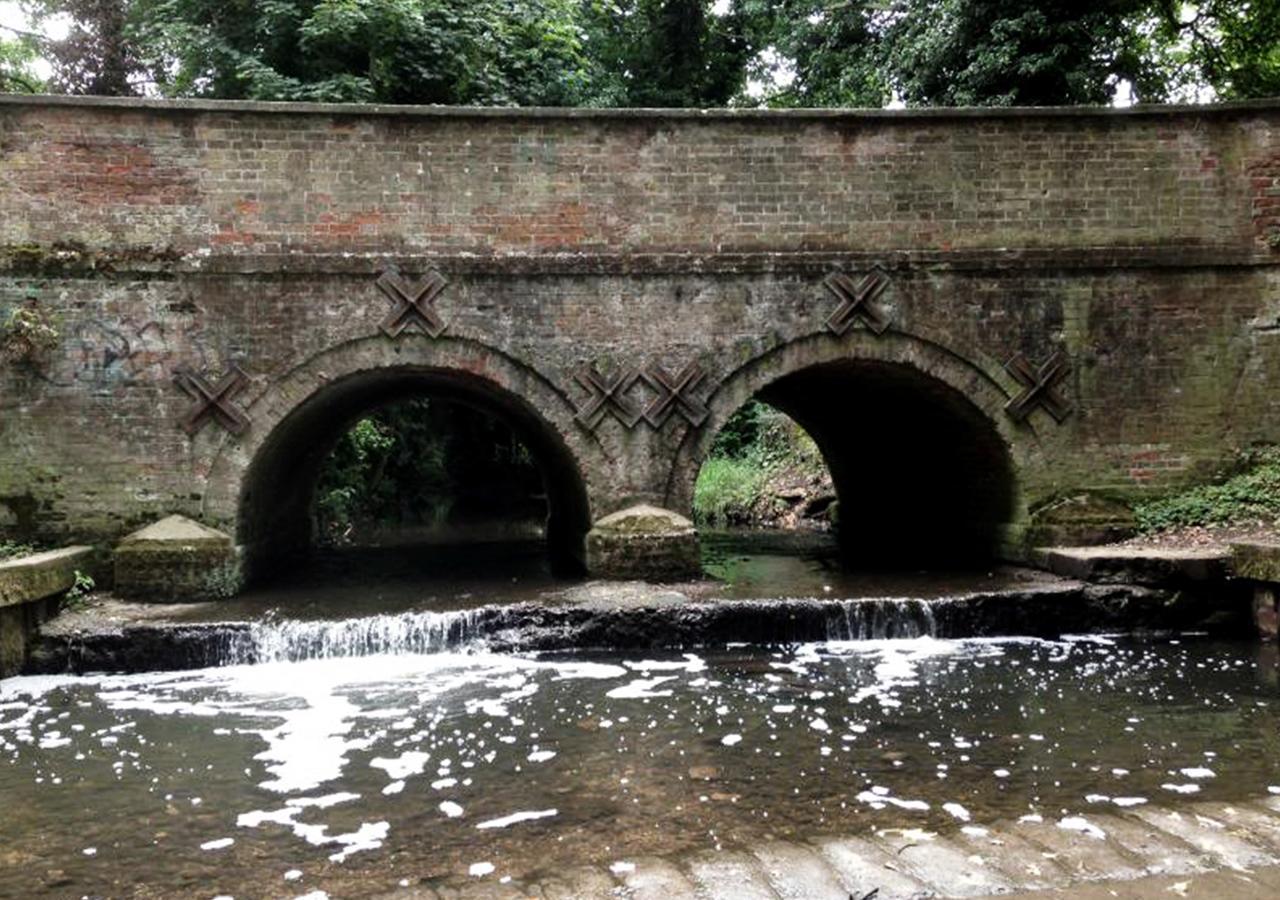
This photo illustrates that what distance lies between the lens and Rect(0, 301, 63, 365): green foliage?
32.4ft

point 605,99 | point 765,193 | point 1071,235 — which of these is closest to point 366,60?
point 605,99

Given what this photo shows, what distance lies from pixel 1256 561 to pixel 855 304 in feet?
14.6

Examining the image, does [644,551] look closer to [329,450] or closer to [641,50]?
[329,450]

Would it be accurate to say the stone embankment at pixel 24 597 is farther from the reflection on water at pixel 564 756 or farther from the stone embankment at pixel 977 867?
the stone embankment at pixel 977 867

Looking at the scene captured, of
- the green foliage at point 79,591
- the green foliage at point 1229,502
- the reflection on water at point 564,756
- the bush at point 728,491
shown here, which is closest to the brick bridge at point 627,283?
the green foliage at point 1229,502

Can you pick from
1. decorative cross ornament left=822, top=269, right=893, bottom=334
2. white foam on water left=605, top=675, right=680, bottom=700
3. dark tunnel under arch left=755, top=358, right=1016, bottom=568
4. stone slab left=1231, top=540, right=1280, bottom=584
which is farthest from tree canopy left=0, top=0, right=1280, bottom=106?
white foam on water left=605, top=675, right=680, bottom=700

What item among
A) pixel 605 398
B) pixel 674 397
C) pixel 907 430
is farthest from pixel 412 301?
pixel 907 430

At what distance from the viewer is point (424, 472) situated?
2519 cm

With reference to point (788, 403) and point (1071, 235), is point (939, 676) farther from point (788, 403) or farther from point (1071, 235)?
point (788, 403)

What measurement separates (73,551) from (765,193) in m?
7.81

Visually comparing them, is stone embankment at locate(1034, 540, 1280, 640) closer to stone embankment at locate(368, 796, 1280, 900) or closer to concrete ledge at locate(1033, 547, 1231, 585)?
concrete ledge at locate(1033, 547, 1231, 585)

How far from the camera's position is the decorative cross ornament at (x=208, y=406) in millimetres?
10164

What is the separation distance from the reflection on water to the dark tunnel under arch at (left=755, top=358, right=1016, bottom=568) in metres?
3.38

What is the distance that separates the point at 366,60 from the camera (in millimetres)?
15984
